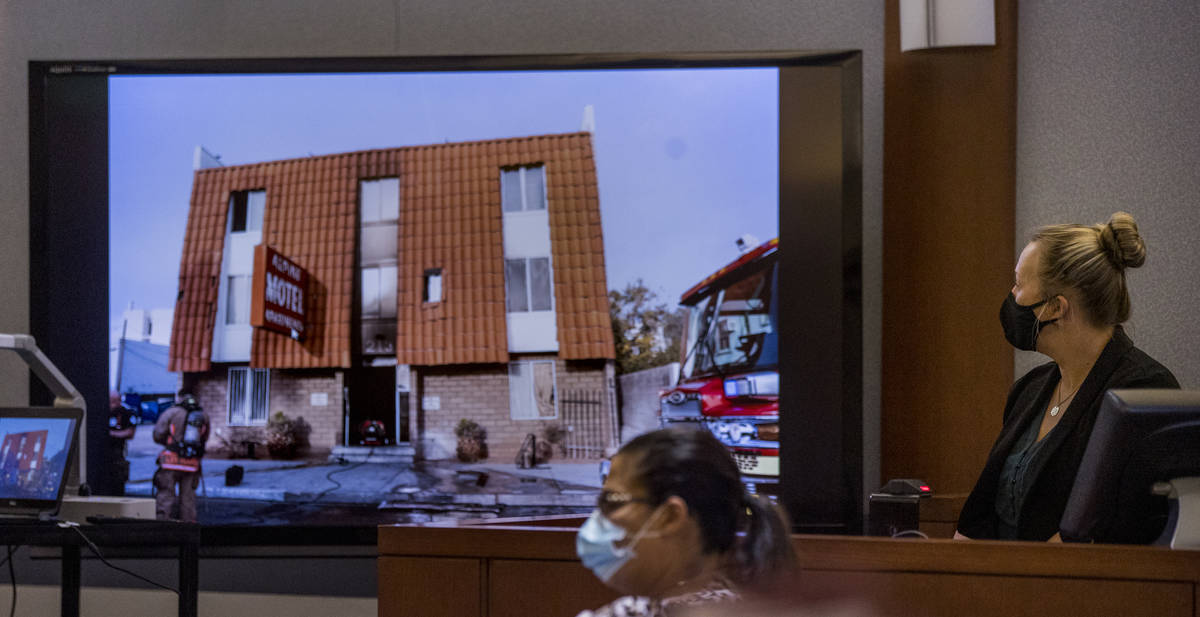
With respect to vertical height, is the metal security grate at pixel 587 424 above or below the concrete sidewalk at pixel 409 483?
above

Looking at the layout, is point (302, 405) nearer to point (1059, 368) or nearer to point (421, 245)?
point (421, 245)

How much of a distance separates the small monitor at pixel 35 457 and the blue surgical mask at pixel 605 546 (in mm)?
2370

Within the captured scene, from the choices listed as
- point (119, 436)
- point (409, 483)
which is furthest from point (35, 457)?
point (409, 483)

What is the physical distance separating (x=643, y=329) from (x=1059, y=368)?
148 cm

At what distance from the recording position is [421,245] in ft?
11.4

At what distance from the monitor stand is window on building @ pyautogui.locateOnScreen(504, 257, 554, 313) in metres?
2.21

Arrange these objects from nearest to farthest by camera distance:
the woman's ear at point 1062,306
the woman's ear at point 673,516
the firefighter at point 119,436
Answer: the woman's ear at point 673,516
the woman's ear at point 1062,306
the firefighter at point 119,436

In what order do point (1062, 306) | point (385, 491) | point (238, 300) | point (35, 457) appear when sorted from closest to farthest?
point (1062, 306) → point (35, 457) → point (385, 491) → point (238, 300)

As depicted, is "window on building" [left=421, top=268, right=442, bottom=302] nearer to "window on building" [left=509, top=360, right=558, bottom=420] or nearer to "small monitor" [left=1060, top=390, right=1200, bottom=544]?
"window on building" [left=509, top=360, right=558, bottom=420]

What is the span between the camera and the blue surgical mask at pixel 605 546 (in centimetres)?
132

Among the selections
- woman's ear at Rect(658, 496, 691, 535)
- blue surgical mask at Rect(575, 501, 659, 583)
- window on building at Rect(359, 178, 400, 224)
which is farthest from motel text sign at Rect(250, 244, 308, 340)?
woman's ear at Rect(658, 496, 691, 535)

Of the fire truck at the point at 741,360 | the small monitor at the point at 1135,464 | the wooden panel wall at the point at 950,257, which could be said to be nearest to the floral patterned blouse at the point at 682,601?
the small monitor at the point at 1135,464

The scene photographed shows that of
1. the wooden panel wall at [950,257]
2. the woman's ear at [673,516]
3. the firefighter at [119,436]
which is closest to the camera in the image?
the woman's ear at [673,516]

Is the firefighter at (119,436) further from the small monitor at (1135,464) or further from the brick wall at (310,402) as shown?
the small monitor at (1135,464)
